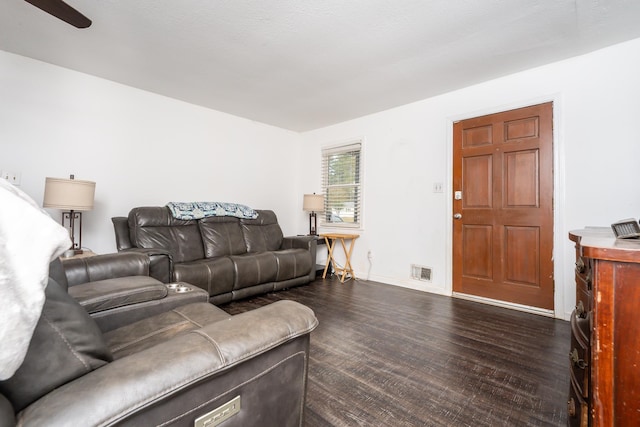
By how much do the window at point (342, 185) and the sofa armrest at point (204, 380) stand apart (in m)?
3.44

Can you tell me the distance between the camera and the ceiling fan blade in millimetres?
1531

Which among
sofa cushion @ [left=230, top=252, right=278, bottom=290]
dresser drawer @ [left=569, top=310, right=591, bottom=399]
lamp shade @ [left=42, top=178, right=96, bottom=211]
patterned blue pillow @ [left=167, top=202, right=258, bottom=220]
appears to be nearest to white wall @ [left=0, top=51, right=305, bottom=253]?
patterned blue pillow @ [left=167, top=202, right=258, bottom=220]

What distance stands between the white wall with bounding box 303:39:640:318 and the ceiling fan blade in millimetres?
3276

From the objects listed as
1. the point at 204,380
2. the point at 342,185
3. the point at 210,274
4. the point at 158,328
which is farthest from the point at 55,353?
the point at 342,185

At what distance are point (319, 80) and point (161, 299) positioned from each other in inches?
103

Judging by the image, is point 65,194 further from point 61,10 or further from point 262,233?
point 262,233

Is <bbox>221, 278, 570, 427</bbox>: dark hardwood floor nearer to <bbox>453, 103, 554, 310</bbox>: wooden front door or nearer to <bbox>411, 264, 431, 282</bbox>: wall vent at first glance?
<bbox>453, 103, 554, 310</bbox>: wooden front door

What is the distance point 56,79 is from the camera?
2811 millimetres

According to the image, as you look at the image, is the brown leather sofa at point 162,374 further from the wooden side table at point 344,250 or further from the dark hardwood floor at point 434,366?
the wooden side table at point 344,250

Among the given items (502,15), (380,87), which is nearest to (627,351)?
(502,15)

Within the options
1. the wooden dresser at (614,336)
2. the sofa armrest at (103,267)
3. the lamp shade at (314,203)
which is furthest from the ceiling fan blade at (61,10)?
the lamp shade at (314,203)

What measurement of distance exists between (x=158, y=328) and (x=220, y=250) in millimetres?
2249

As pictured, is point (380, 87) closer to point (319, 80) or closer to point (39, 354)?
point (319, 80)

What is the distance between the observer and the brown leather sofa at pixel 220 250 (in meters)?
2.75
